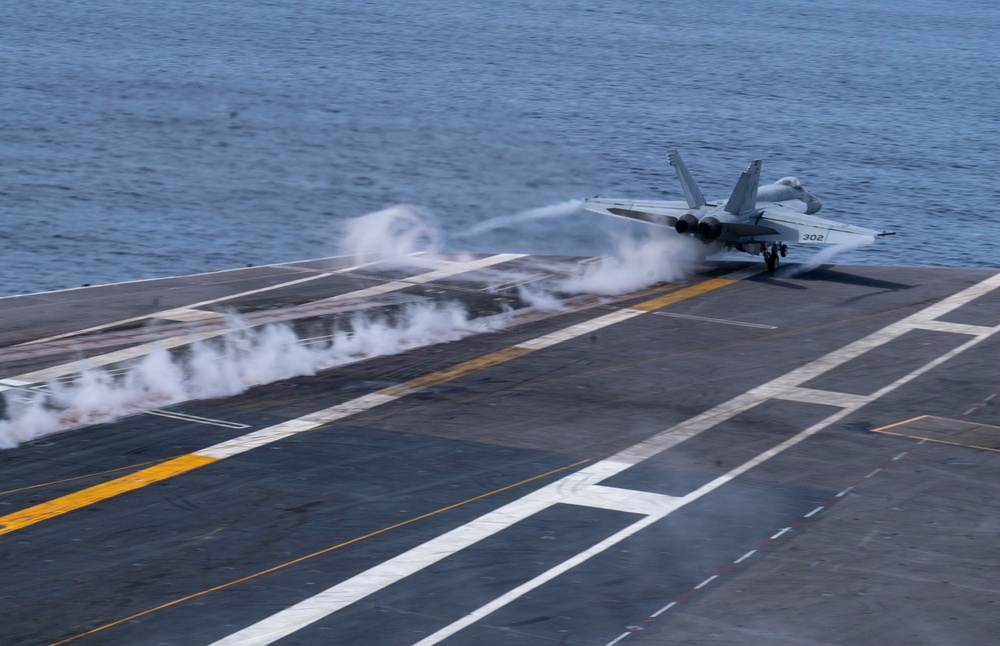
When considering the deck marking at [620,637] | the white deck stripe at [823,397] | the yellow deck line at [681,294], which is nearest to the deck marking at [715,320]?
the yellow deck line at [681,294]

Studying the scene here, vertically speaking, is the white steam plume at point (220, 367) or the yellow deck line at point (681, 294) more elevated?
the white steam plume at point (220, 367)

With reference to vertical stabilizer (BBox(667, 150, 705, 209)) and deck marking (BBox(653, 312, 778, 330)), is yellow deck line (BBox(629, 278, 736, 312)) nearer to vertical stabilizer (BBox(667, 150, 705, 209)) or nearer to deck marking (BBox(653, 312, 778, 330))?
deck marking (BBox(653, 312, 778, 330))

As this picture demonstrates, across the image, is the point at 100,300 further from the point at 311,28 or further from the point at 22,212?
the point at 311,28

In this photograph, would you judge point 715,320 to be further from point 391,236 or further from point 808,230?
point 391,236

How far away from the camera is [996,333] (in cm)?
4122

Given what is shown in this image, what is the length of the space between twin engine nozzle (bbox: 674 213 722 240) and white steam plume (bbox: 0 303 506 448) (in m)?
11.9

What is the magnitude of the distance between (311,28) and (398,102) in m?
49.8

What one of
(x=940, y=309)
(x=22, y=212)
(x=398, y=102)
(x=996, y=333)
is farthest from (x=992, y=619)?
(x=398, y=102)

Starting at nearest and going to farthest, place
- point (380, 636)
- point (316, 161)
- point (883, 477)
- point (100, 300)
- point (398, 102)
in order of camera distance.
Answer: point (380, 636) → point (883, 477) → point (100, 300) → point (316, 161) → point (398, 102)

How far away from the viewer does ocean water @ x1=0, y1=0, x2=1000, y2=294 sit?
71062 mm

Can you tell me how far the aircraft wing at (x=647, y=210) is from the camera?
51.9 m

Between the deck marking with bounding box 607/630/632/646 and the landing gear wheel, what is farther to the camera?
the landing gear wheel

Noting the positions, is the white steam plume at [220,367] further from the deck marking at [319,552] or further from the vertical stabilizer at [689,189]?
the vertical stabilizer at [689,189]

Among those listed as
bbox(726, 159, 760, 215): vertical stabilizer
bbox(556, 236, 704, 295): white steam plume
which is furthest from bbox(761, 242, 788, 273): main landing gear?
bbox(556, 236, 704, 295): white steam plume
